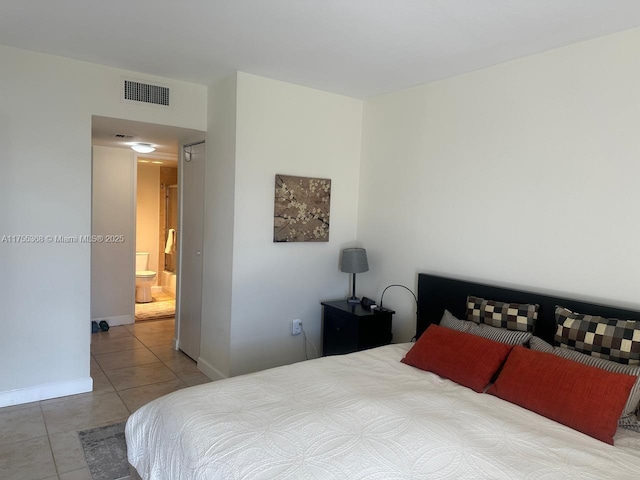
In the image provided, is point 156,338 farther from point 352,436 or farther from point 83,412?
point 352,436

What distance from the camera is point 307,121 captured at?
12.1ft

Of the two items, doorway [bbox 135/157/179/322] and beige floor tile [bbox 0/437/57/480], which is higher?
doorway [bbox 135/157/179/322]

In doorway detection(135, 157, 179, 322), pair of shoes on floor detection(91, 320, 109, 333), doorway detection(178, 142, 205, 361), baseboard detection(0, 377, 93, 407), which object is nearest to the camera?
baseboard detection(0, 377, 93, 407)

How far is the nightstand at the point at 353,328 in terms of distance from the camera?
3.41m

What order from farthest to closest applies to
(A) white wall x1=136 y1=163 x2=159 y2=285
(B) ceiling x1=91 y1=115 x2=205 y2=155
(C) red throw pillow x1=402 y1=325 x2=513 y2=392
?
(A) white wall x1=136 y1=163 x2=159 y2=285, (B) ceiling x1=91 y1=115 x2=205 y2=155, (C) red throw pillow x1=402 y1=325 x2=513 y2=392

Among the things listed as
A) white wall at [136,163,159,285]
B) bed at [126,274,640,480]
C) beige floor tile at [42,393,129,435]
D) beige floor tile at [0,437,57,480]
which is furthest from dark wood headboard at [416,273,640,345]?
white wall at [136,163,159,285]

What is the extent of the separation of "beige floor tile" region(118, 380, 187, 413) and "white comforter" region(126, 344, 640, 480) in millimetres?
1282

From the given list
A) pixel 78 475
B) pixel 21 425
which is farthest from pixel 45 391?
pixel 78 475

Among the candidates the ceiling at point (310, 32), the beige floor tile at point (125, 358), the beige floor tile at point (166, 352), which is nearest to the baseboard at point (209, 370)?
the beige floor tile at point (166, 352)

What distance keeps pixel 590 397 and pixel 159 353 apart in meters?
3.71

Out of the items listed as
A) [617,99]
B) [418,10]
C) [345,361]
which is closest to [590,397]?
[345,361]

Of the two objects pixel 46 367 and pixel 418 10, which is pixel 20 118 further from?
pixel 418 10

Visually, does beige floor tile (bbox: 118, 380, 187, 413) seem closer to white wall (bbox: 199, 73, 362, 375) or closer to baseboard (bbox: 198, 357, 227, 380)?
baseboard (bbox: 198, 357, 227, 380)

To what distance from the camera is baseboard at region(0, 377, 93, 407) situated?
3092 millimetres
